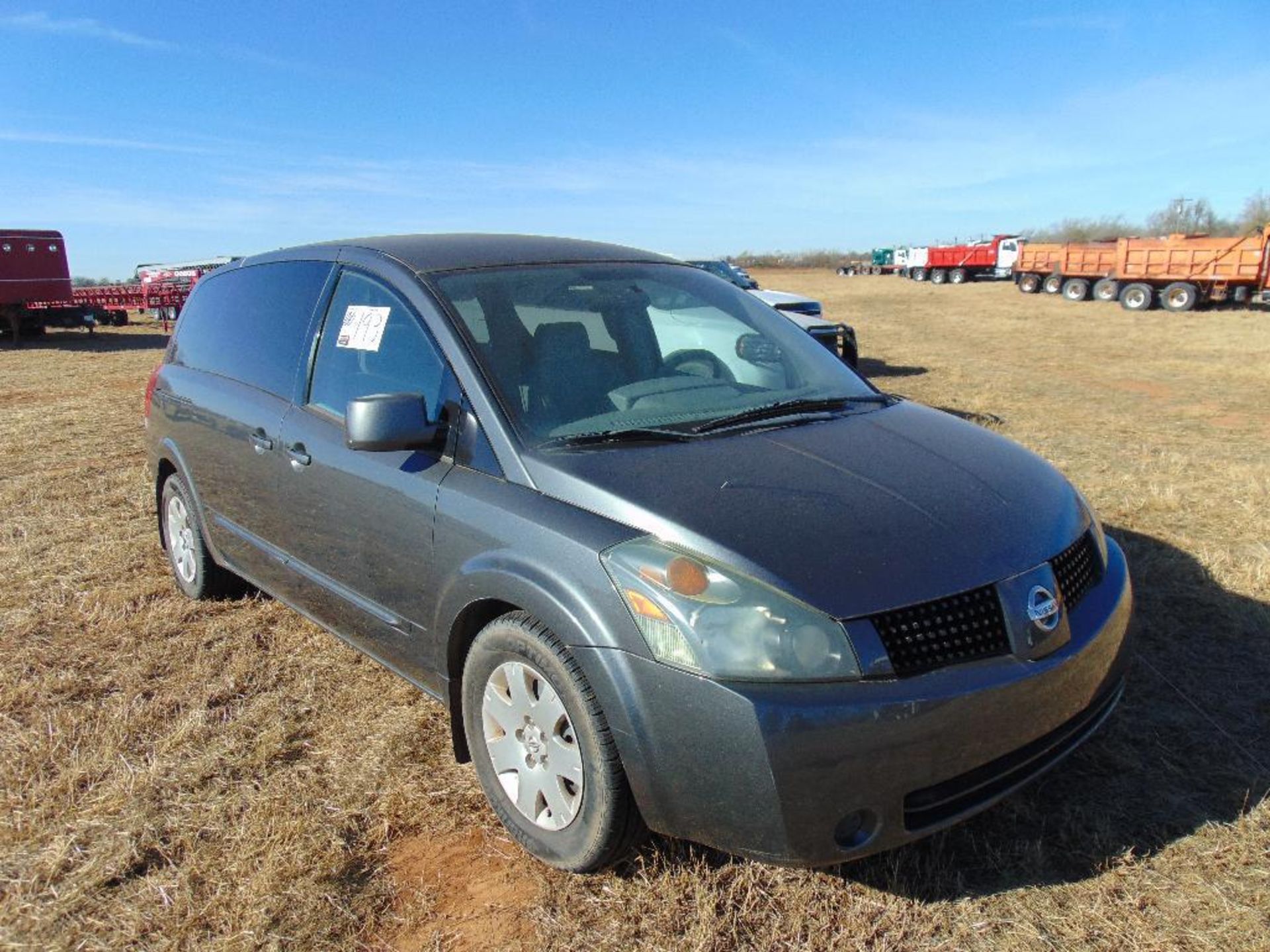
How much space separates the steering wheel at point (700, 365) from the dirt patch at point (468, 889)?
1.69 m

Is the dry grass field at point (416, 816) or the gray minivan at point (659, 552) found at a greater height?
the gray minivan at point (659, 552)

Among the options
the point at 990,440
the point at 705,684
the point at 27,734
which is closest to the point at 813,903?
the point at 705,684

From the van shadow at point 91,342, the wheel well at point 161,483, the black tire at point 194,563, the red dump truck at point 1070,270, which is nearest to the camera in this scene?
the black tire at point 194,563

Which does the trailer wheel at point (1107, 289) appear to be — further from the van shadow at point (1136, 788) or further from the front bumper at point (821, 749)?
the front bumper at point (821, 749)

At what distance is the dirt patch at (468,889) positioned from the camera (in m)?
2.23

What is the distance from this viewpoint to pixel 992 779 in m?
2.15

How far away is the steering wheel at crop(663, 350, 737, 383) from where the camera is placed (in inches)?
126

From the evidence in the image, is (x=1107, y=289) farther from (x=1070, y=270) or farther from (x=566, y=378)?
(x=566, y=378)

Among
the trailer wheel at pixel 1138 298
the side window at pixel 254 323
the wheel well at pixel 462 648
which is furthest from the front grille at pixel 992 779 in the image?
the trailer wheel at pixel 1138 298

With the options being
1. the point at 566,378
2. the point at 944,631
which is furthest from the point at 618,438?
the point at 944,631

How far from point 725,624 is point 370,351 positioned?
5.81 feet

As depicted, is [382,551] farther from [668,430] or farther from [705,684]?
[705,684]

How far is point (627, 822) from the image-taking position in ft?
7.28

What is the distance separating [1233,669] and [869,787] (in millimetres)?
2417
